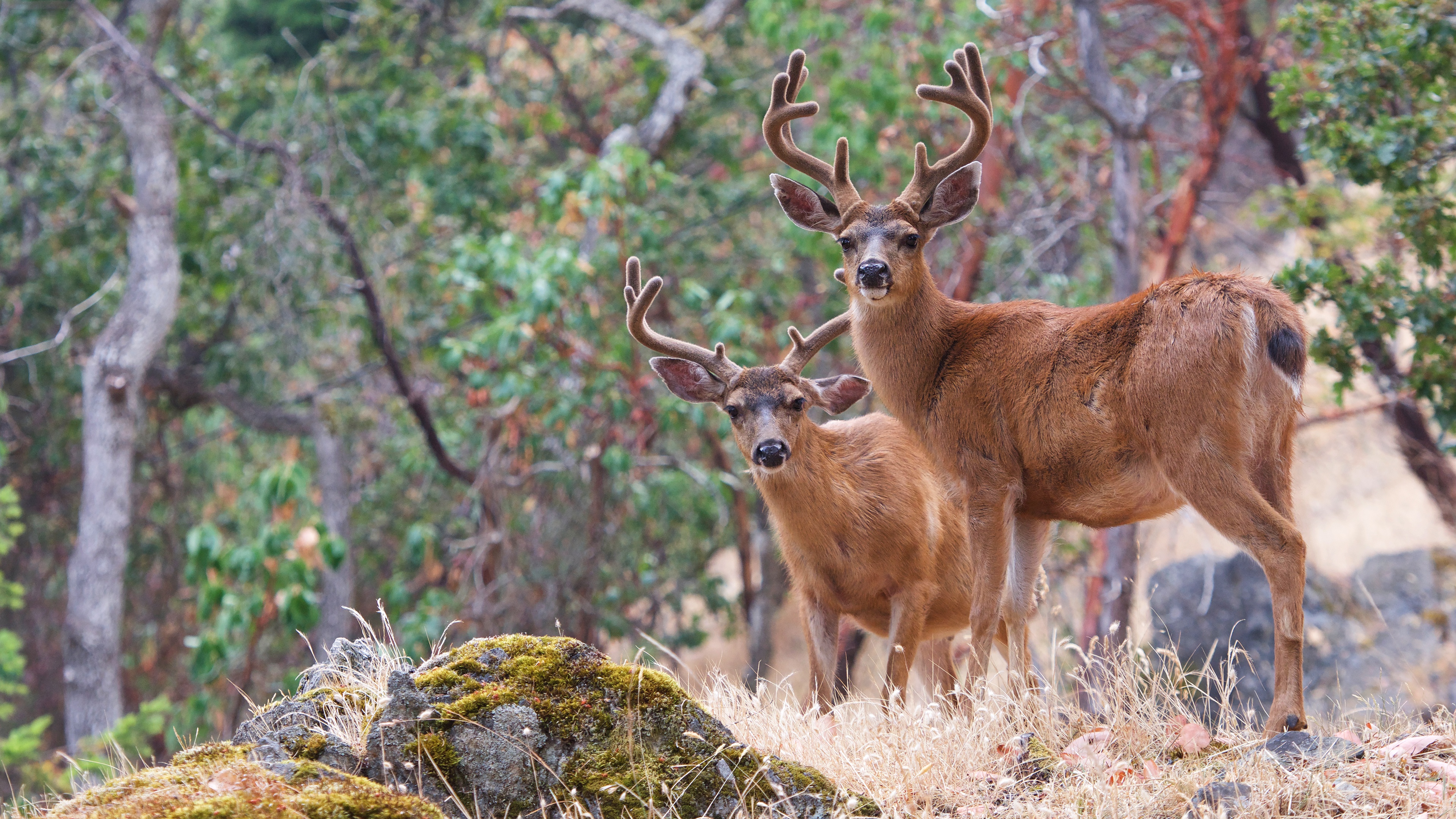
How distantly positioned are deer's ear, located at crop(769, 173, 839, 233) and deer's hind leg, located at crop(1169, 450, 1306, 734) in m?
2.13

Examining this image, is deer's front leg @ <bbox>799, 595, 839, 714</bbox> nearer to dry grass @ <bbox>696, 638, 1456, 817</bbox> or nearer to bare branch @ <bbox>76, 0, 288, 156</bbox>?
dry grass @ <bbox>696, 638, 1456, 817</bbox>

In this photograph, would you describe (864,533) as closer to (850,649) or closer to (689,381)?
(689,381)

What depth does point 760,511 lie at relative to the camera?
541 inches

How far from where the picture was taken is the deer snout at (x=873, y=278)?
5414 mm

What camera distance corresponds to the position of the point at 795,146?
5.92 meters

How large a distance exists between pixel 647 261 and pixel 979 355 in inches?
A: 248

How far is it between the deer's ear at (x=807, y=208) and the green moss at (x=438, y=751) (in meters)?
3.06

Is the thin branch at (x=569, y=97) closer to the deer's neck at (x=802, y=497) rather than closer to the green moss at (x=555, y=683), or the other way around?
the deer's neck at (x=802, y=497)

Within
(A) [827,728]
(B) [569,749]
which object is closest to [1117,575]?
(A) [827,728]

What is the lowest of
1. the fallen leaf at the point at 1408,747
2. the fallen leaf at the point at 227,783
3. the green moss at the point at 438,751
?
the fallen leaf at the point at 1408,747

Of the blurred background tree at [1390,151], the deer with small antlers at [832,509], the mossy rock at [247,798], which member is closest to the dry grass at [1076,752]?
the mossy rock at [247,798]

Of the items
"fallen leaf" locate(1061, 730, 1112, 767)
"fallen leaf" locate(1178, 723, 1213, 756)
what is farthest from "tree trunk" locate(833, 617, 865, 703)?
"fallen leaf" locate(1178, 723, 1213, 756)

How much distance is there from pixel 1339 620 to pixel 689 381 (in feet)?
23.4

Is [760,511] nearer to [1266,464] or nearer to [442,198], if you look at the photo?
[442,198]
